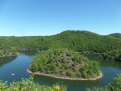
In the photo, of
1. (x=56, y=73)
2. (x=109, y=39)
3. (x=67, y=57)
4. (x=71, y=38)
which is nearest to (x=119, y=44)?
(x=109, y=39)

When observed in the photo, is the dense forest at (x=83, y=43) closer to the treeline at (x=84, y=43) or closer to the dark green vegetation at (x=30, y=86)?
the treeline at (x=84, y=43)

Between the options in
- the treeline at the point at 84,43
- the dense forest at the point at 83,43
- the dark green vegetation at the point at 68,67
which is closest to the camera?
the dark green vegetation at the point at 68,67

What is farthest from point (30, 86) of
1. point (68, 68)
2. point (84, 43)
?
point (84, 43)

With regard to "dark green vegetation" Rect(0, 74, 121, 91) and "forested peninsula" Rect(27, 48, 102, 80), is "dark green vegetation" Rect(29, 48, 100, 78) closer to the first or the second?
"forested peninsula" Rect(27, 48, 102, 80)

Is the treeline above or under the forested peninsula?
above

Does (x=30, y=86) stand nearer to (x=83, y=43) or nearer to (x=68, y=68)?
(x=68, y=68)

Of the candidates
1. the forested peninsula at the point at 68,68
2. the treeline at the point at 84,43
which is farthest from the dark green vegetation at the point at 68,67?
the treeline at the point at 84,43

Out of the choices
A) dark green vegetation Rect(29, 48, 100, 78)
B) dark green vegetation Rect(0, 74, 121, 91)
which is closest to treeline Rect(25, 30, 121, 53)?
dark green vegetation Rect(29, 48, 100, 78)

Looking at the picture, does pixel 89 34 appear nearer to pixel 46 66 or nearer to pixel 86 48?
pixel 86 48
